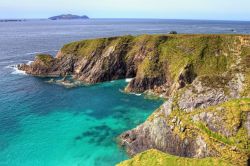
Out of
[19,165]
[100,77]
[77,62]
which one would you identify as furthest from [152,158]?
[77,62]

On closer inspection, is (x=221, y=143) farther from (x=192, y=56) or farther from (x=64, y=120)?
(x=192, y=56)

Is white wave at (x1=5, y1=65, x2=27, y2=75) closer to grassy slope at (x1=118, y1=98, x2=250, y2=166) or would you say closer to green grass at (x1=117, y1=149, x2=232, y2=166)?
grassy slope at (x1=118, y1=98, x2=250, y2=166)

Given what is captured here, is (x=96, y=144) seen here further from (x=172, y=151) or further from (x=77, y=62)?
(x=77, y=62)

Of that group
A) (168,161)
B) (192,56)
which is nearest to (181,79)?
(192,56)

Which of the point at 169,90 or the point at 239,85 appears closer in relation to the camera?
the point at 239,85

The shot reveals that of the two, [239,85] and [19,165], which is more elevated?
[239,85]

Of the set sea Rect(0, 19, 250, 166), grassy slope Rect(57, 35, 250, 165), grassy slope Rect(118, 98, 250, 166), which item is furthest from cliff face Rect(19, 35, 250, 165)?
sea Rect(0, 19, 250, 166)

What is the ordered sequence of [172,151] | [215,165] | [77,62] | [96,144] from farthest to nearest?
1. [77,62]
2. [96,144]
3. [172,151]
4. [215,165]
